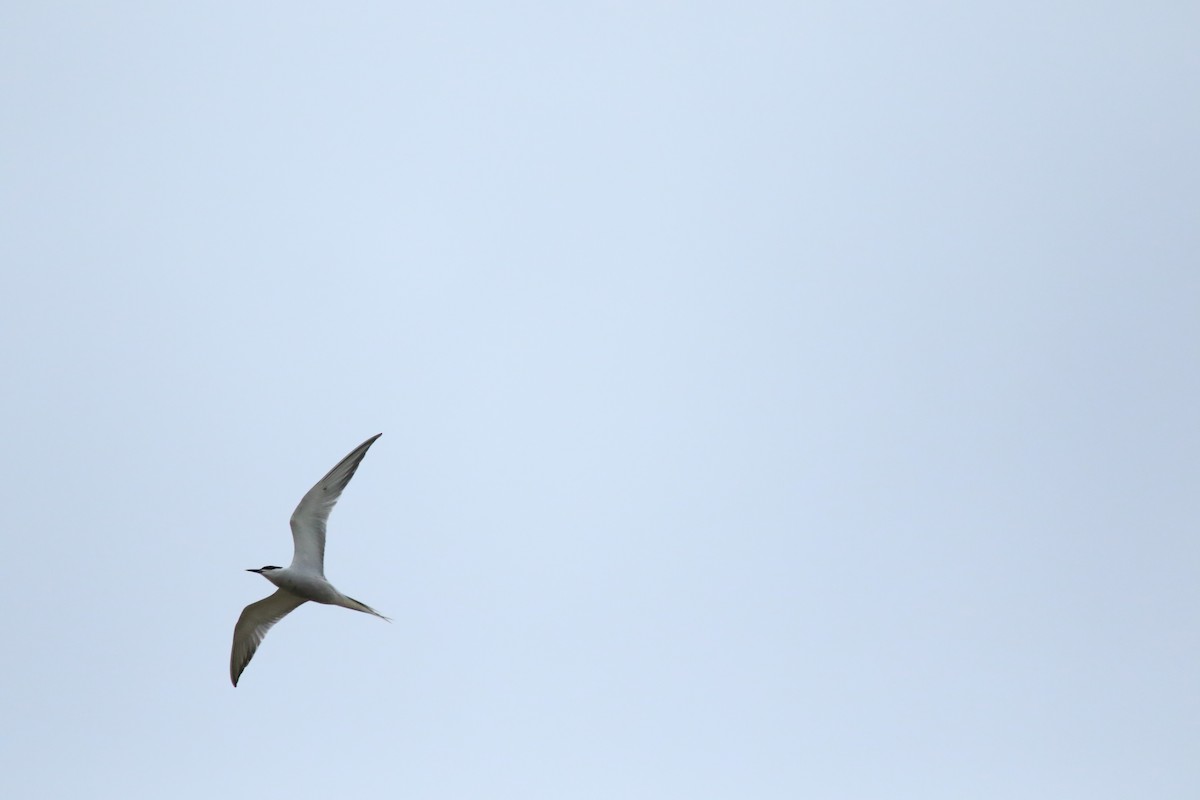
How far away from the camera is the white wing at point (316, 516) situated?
21.9 meters

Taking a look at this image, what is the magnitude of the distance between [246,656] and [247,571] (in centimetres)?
252

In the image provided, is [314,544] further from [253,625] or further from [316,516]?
[253,625]

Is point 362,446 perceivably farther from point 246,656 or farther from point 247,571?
point 246,656

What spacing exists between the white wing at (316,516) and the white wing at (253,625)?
54.0 inches

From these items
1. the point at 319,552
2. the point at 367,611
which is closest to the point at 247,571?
the point at 319,552

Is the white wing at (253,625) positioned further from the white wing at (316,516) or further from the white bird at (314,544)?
the white wing at (316,516)

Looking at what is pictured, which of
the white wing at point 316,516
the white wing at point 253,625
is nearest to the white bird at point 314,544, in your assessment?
the white wing at point 316,516

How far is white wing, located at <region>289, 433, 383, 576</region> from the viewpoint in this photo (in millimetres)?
21875

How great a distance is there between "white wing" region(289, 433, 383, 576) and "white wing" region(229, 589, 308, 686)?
4.50ft

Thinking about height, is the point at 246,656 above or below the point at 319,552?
below

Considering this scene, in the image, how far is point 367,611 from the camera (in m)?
21.0

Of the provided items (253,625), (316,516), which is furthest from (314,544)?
(253,625)

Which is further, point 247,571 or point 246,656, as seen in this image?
point 246,656

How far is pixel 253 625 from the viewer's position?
23.7 m
